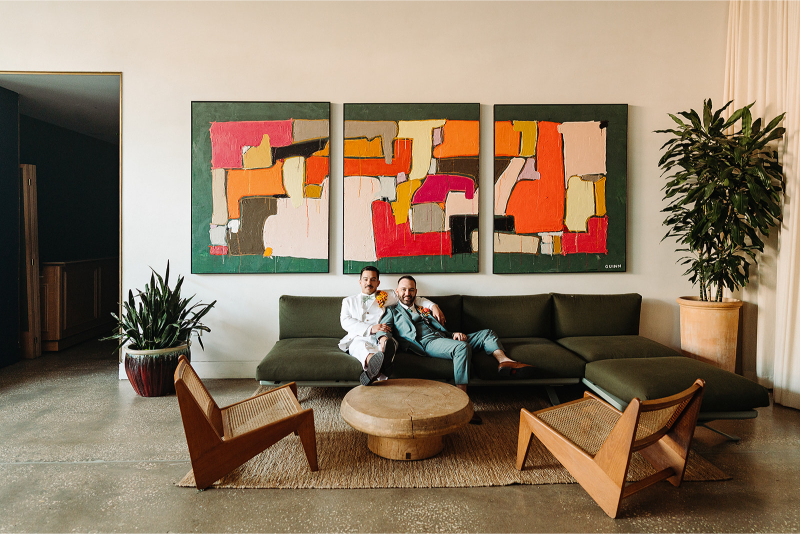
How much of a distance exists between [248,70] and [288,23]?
1.79ft

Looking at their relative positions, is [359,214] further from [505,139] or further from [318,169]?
[505,139]

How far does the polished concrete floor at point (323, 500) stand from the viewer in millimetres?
2180

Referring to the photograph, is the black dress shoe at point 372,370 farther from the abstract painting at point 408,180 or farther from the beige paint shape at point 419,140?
the beige paint shape at point 419,140

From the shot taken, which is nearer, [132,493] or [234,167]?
[132,493]

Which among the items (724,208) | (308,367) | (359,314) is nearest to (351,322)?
(359,314)

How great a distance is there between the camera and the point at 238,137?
4371mm

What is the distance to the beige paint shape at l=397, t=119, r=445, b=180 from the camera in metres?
4.39

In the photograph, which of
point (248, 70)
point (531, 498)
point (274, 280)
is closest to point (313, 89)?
point (248, 70)

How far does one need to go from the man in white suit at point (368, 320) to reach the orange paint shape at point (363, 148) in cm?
109

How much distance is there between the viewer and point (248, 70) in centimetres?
438

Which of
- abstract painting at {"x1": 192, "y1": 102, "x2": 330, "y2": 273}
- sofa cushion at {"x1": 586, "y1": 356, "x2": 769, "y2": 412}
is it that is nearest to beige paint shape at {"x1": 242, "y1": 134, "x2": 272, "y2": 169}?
abstract painting at {"x1": 192, "y1": 102, "x2": 330, "y2": 273}

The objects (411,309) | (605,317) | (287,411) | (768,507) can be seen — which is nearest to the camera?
(768,507)

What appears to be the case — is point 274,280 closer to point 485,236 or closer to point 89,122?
point 485,236

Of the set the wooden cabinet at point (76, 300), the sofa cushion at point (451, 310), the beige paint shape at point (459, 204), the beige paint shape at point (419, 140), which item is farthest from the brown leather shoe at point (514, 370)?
the wooden cabinet at point (76, 300)
